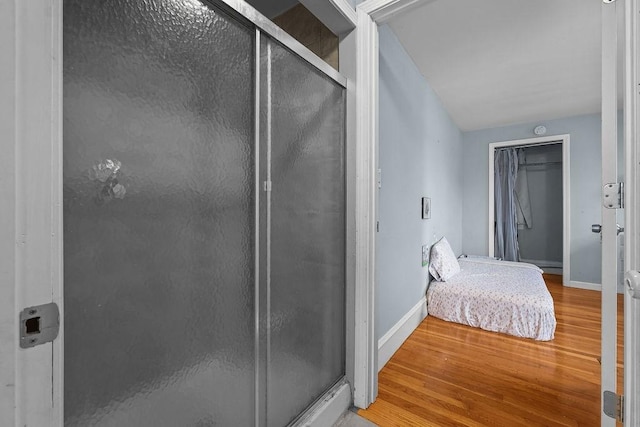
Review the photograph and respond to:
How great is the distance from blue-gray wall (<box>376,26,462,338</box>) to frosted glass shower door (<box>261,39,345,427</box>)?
37 centimetres

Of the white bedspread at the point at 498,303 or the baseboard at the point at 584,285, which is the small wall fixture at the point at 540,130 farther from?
the white bedspread at the point at 498,303

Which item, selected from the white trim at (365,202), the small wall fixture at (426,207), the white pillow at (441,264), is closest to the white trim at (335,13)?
the white trim at (365,202)

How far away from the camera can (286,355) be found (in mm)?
1167

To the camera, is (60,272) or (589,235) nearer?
(60,272)

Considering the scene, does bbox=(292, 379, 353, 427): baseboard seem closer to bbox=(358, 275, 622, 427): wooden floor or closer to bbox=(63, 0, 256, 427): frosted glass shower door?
bbox=(358, 275, 622, 427): wooden floor

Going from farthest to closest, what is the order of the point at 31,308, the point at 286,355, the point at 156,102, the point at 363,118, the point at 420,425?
the point at 363,118 < the point at 420,425 < the point at 286,355 < the point at 156,102 < the point at 31,308

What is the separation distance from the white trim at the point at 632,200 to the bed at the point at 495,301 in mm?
1510

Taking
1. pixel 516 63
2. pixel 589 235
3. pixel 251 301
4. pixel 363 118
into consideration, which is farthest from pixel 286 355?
pixel 589 235

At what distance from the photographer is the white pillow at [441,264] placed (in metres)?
2.91

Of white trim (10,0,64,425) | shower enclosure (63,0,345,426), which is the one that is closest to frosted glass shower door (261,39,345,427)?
shower enclosure (63,0,345,426)

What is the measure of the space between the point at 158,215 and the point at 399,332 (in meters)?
1.98

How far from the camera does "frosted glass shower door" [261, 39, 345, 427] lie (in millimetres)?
1104

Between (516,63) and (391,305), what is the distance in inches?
98.4

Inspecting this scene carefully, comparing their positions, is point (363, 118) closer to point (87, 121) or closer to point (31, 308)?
point (87, 121)
